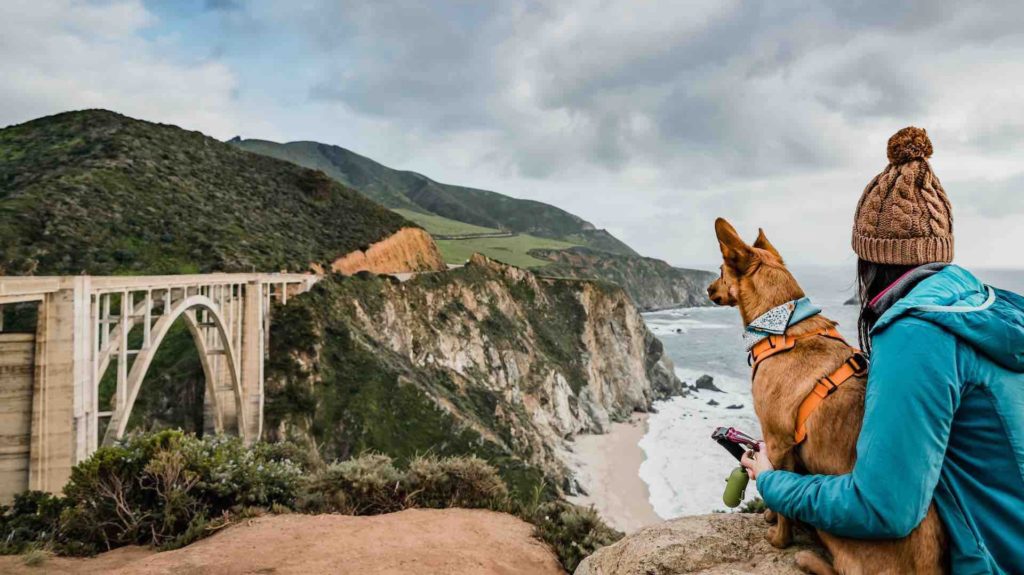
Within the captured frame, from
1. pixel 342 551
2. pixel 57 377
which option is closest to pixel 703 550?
pixel 342 551

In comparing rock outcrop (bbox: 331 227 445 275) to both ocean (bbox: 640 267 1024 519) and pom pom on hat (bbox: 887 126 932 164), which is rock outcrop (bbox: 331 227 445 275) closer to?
ocean (bbox: 640 267 1024 519)

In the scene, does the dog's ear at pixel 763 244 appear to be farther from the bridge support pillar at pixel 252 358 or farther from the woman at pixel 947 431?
the bridge support pillar at pixel 252 358

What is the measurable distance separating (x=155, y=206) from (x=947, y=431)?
139 ft

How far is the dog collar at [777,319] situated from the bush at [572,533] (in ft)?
18.9

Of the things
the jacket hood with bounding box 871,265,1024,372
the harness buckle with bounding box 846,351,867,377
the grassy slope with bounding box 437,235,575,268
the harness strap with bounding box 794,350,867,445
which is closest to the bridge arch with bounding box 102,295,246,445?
the harness strap with bounding box 794,350,867,445

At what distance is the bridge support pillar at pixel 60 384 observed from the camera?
1126 centimetres

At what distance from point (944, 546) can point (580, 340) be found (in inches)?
2160

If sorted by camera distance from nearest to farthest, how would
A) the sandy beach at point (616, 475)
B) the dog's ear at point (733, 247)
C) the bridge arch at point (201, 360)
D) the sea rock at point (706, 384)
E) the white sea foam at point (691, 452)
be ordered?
1. the dog's ear at point (733, 247)
2. the bridge arch at point (201, 360)
3. the sandy beach at point (616, 475)
4. the white sea foam at point (691, 452)
5. the sea rock at point (706, 384)

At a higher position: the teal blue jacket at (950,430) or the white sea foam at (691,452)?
the teal blue jacket at (950,430)

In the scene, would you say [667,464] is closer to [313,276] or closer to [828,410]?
[313,276]

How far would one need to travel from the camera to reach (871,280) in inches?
86.4

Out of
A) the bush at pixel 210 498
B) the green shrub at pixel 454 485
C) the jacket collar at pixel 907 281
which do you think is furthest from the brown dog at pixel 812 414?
the green shrub at pixel 454 485

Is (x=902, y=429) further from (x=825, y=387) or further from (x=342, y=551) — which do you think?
A: (x=342, y=551)

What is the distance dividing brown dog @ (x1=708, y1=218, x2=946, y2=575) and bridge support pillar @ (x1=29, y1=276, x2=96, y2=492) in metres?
14.1
